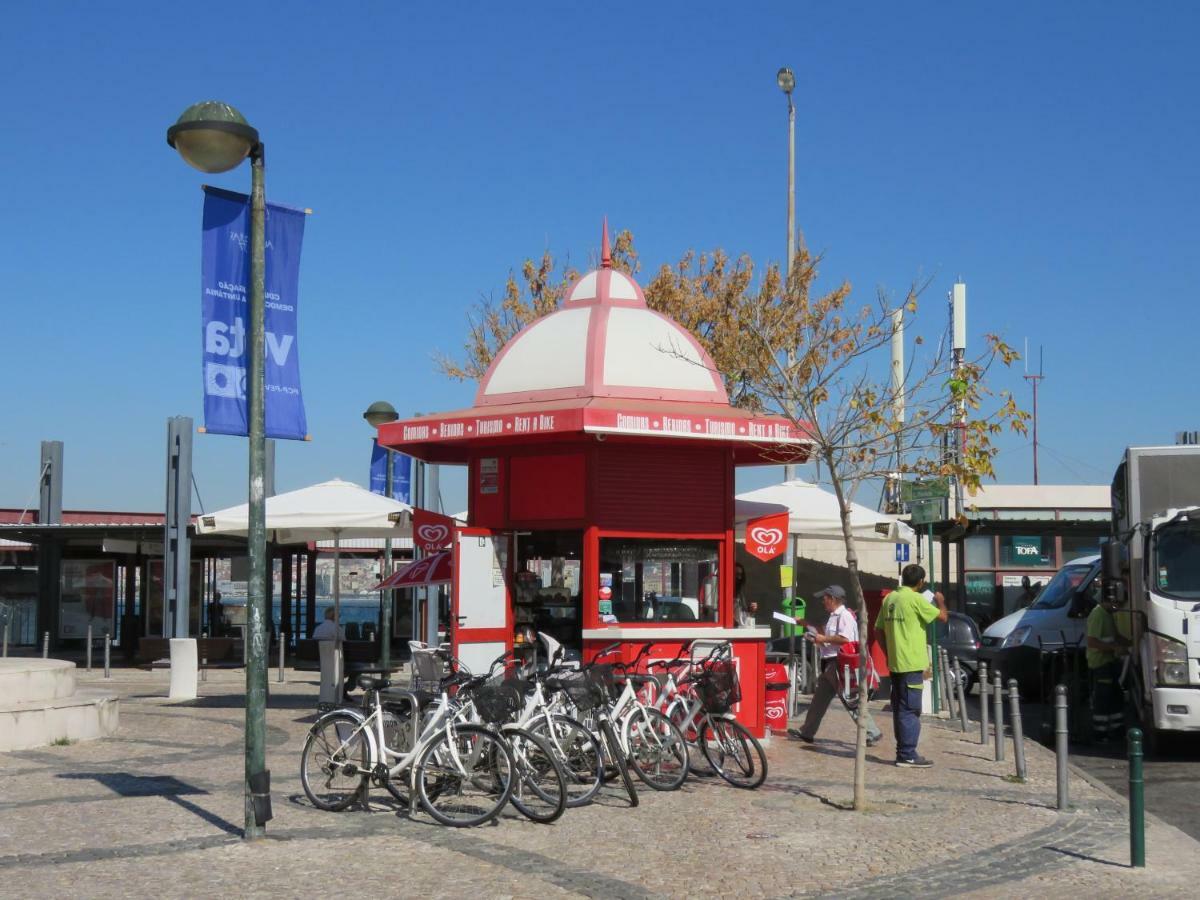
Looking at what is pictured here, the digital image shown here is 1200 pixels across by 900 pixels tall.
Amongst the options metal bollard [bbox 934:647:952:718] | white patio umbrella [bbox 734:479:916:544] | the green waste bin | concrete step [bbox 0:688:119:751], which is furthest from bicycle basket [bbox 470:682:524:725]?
metal bollard [bbox 934:647:952:718]

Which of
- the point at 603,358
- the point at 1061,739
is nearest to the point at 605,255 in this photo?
the point at 603,358

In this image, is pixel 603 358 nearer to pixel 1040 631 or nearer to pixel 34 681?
pixel 34 681

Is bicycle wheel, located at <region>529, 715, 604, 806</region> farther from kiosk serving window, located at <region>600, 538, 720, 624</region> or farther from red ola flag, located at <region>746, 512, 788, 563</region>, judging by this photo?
red ola flag, located at <region>746, 512, 788, 563</region>

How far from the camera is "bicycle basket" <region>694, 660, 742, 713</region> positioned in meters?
11.5

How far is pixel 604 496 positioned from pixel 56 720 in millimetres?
6067

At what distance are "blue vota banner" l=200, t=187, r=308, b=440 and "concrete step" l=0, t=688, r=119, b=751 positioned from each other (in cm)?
594

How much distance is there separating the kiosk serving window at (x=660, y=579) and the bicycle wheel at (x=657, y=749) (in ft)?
9.06

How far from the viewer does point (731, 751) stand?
11.6 metres

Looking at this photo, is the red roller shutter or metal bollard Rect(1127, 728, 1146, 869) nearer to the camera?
metal bollard Rect(1127, 728, 1146, 869)

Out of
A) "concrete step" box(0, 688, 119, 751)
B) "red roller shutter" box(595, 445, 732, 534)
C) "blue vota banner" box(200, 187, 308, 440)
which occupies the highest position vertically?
Answer: "blue vota banner" box(200, 187, 308, 440)

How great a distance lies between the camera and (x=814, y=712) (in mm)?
14984

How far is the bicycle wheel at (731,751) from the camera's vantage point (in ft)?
37.7

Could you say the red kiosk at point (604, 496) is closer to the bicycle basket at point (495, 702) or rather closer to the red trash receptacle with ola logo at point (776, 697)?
the red trash receptacle with ola logo at point (776, 697)

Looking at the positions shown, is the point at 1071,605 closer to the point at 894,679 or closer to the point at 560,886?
the point at 894,679
